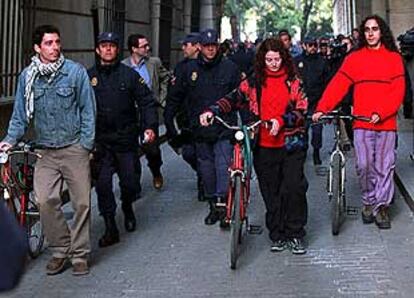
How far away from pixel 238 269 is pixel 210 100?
6.56ft

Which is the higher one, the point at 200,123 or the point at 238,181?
the point at 200,123

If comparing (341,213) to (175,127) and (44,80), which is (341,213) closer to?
(175,127)

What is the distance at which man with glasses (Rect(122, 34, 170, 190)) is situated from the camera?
31.9 feet

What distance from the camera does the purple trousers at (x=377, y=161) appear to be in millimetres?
7617

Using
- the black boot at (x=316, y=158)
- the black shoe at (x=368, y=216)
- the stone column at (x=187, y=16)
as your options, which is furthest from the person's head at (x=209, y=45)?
the stone column at (x=187, y=16)

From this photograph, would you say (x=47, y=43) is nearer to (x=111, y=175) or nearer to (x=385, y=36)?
(x=111, y=175)

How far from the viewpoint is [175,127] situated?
8.46 metres

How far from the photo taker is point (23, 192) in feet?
21.9

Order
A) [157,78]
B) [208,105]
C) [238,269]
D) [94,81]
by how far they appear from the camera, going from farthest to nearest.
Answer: [157,78], [208,105], [94,81], [238,269]

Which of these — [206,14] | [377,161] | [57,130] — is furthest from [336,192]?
[206,14]

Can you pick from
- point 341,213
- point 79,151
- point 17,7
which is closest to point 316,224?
point 341,213

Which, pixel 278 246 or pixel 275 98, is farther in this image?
pixel 278 246

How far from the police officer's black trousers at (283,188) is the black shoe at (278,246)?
0.03 m

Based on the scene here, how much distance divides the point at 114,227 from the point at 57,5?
4.99 metres
